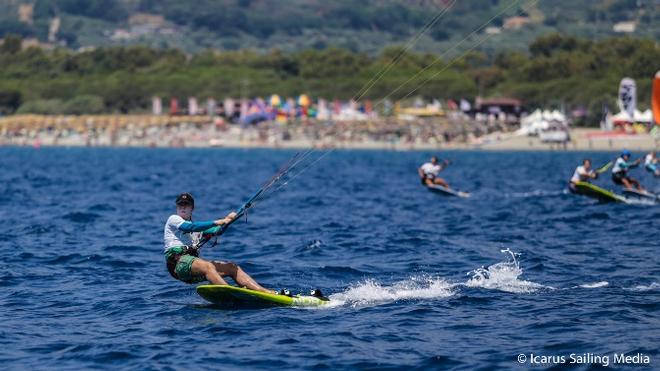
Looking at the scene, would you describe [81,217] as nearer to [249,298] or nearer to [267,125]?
[249,298]

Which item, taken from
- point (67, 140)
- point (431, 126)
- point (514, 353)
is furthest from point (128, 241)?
point (67, 140)

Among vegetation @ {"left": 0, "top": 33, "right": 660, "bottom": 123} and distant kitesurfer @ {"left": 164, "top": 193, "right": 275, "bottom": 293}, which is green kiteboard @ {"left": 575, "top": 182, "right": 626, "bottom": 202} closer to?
distant kitesurfer @ {"left": 164, "top": 193, "right": 275, "bottom": 293}

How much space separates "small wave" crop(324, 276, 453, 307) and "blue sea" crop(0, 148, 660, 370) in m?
0.04

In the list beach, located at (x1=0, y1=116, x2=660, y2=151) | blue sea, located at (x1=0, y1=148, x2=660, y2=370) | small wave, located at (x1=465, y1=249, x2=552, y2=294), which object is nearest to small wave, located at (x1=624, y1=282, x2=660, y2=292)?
blue sea, located at (x1=0, y1=148, x2=660, y2=370)

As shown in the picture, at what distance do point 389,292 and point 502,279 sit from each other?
257 centimetres

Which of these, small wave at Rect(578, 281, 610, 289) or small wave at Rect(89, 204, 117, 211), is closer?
small wave at Rect(578, 281, 610, 289)

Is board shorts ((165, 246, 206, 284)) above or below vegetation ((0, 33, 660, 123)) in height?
below

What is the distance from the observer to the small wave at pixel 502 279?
2138 centimetres

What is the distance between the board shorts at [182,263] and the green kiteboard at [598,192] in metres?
24.4

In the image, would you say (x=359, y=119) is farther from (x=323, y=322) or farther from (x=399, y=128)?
(x=323, y=322)

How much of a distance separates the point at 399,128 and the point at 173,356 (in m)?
138

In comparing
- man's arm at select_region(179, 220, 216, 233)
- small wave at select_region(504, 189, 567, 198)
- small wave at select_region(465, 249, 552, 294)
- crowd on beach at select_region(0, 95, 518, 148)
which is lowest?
small wave at select_region(504, 189, 567, 198)

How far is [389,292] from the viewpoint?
20953mm

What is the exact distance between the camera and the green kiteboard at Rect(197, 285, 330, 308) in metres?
19.4
